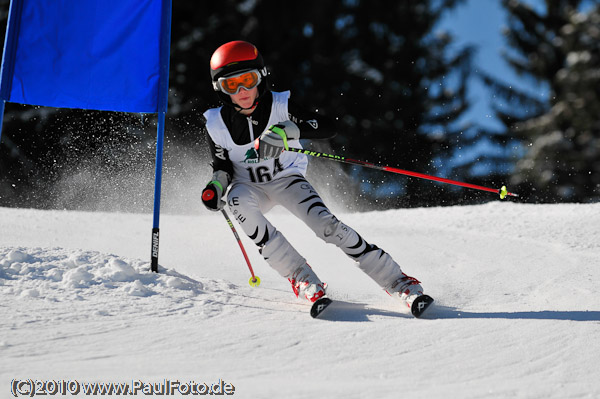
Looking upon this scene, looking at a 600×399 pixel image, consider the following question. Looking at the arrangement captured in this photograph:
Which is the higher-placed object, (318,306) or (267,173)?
(267,173)

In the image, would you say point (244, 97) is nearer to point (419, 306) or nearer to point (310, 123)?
point (310, 123)

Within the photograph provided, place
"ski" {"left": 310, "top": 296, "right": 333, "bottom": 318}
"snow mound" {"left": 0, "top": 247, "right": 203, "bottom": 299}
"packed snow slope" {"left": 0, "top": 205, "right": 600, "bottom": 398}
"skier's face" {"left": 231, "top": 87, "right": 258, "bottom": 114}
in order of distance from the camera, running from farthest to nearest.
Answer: "skier's face" {"left": 231, "top": 87, "right": 258, "bottom": 114} → "snow mound" {"left": 0, "top": 247, "right": 203, "bottom": 299} → "ski" {"left": 310, "top": 296, "right": 333, "bottom": 318} → "packed snow slope" {"left": 0, "top": 205, "right": 600, "bottom": 398}

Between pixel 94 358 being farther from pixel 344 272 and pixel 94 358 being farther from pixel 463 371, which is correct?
pixel 344 272

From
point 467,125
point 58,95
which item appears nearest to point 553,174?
point 467,125

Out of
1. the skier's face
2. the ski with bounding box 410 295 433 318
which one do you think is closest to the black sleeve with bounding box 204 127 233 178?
the skier's face

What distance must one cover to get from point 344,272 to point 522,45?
17506mm

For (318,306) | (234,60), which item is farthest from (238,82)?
(318,306)

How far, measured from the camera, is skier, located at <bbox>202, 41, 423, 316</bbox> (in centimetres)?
335

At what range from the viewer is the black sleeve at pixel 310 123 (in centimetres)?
347

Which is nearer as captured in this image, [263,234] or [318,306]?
[318,306]

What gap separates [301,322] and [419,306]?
60cm

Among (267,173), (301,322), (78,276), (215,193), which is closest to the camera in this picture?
(301,322)

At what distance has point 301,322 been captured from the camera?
9.58 ft

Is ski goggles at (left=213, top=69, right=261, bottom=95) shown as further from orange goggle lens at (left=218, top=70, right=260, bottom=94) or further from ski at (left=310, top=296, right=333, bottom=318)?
ski at (left=310, top=296, right=333, bottom=318)
